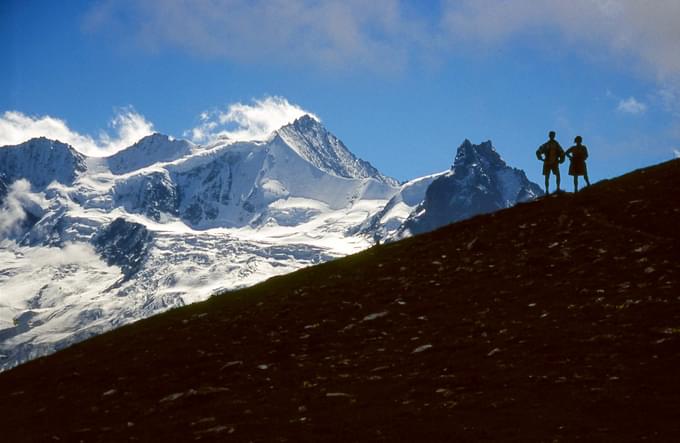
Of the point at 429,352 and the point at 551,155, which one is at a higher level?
the point at 551,155

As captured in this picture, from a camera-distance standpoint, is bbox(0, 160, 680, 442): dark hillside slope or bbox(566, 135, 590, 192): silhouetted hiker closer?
bbox(0, 160, 680, 442): dark hillside slope

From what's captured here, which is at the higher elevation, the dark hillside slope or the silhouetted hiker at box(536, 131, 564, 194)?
the silhouetted hiker at box(536, 131, 564, 194)

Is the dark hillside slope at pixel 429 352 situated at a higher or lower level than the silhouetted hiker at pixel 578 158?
lower

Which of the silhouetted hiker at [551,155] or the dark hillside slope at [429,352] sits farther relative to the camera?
the silhouetted hiker at [551,155]

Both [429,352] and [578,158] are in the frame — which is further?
[578,158]

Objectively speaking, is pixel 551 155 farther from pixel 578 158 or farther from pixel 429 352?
pixel 429 352

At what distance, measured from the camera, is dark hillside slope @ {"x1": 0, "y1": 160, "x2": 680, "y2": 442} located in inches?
886

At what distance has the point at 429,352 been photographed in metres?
28.8

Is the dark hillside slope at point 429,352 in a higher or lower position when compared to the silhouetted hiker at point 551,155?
lower

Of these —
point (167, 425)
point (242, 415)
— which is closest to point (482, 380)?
point (242, 415)

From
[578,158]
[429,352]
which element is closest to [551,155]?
[578,158]

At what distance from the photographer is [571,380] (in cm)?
2361

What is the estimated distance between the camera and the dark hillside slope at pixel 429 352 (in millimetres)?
22516

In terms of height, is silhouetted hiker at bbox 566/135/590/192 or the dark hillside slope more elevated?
silhouetted hiker at bbox 566/135/590/192
